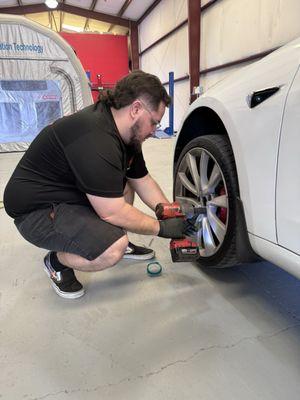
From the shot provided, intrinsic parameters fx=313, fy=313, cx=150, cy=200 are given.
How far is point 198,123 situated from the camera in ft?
5.53

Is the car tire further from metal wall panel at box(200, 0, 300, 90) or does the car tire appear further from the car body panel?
metal wall panel at box(200, 0, 300, 90)

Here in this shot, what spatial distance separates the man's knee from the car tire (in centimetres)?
41

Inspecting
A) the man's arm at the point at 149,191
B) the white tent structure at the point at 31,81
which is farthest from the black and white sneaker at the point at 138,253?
the white tent structure at the point at 31,81

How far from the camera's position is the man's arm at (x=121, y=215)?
50.9 inches

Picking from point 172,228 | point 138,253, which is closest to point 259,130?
point 172,228

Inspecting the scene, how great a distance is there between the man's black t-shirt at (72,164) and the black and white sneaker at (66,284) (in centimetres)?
33

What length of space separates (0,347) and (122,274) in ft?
2.15

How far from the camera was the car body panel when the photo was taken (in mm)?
983

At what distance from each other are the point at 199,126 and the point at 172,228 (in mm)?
606

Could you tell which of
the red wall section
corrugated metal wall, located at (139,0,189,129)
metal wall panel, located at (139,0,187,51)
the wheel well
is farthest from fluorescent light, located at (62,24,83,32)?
the wheel well

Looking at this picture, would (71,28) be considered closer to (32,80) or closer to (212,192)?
(32,80)

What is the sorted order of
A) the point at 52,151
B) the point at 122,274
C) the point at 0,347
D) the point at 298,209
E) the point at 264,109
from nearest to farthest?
the point at 298,209
the point at 264,109
the point at 0,347
the point at 52,151
the point at 122,274

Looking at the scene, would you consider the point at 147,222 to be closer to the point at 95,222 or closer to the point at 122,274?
the point at 95,222

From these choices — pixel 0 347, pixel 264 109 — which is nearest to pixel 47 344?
pixel 0 347
